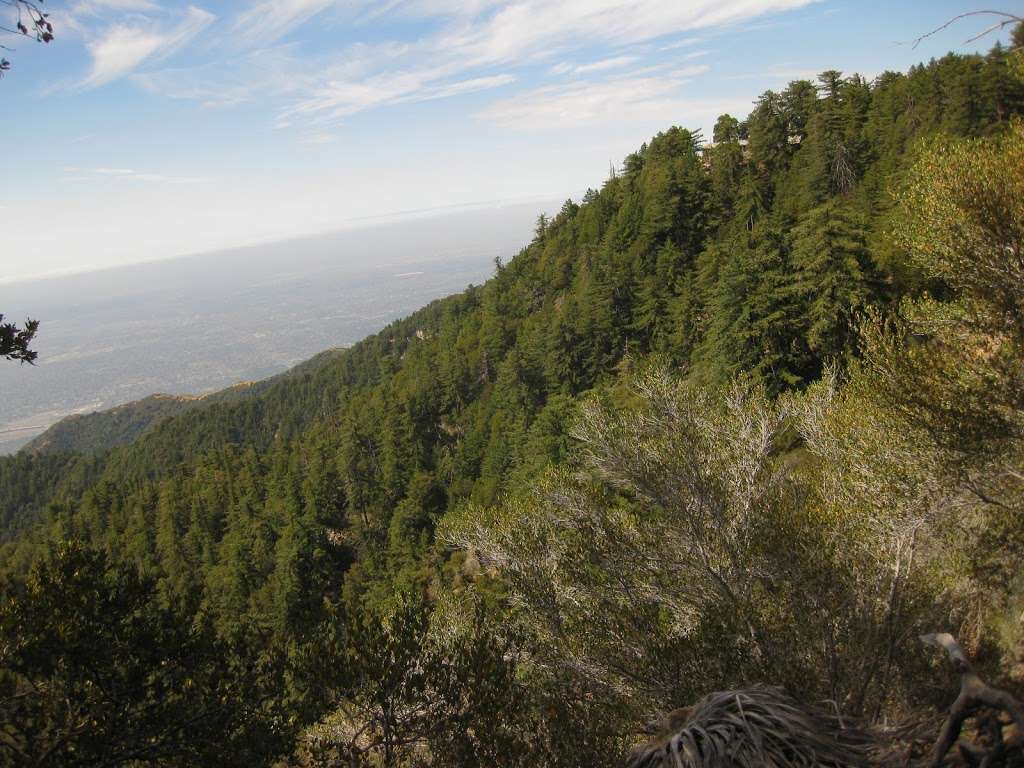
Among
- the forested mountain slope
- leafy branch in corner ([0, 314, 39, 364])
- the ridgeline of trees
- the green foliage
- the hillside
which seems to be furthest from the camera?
the hillside

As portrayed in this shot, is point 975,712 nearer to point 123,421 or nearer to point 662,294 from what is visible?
point 662,294

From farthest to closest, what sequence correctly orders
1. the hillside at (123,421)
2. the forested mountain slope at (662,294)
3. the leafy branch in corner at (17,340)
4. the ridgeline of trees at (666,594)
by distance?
the hillside at (123,421), the forested mountain slope at (662,294), the ridgeline of trees at (666,594), the leafy branch in corner at (17,340)

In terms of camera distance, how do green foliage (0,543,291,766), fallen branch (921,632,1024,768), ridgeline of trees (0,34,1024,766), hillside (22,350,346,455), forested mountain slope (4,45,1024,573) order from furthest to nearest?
hillside (22,350,346,455) → forested mountain slope (4,45,1024,573) → ridgeline of trees (0,34,1024,766) → green foliage (0,543,291,766) → fallen branch (921,632,1024,768)

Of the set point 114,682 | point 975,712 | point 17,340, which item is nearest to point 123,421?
point 114,682

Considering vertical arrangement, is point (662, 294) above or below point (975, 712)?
below

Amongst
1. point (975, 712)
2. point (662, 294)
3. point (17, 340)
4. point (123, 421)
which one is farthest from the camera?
point (123, 421)

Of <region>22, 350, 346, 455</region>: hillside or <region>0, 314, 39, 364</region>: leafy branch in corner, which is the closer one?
<region>0, 314, 39, 364</region>: leafy branch in corner

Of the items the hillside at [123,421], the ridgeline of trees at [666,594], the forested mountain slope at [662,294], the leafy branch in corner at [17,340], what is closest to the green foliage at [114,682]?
the ridgeline of trees at [666,594]

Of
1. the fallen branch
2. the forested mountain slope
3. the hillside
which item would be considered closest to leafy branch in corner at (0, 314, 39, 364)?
the fallen branch

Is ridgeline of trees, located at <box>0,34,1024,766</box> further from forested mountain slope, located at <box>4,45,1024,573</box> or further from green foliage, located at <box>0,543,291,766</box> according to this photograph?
forested mountain slope, located at <box>4,45,1024,573</box>

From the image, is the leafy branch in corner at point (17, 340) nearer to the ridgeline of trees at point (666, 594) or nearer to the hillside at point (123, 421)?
the ridgeline of trees at point (666, 594)

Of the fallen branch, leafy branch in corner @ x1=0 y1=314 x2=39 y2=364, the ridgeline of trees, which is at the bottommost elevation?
the ridgeline of trees

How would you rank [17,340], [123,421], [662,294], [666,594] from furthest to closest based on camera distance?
[123,421]
[662,294]
[666,594]
[17,340]

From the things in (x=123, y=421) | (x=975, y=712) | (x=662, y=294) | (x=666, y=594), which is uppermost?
(x=975, y=712)
